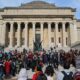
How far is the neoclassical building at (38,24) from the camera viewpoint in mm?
61406

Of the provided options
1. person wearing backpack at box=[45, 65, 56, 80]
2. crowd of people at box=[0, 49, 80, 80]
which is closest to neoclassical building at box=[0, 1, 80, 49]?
crowd of people at box=[0, 49, 80, 80]

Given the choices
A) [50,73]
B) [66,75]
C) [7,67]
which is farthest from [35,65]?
[66,75]

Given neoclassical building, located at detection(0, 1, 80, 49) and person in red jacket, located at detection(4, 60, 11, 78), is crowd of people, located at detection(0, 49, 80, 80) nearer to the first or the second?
person in red jacket, located at detection(4, 60, 11, 78)

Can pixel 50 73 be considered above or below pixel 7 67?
above

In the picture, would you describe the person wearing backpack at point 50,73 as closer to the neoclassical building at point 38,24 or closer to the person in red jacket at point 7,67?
the person in red jacket at point 7,67

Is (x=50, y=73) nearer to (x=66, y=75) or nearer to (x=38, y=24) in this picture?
(x=66, y=75)

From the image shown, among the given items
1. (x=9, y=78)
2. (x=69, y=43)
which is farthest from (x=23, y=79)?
(x=69, y=43)

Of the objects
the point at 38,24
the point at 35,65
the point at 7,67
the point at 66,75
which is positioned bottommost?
the point at 35,65

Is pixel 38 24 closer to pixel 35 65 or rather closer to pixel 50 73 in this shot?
pixel 35 65

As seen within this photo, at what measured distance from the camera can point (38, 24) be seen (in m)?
63.9

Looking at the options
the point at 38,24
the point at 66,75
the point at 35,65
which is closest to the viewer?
the point at 66,75

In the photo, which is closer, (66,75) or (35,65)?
(66,75)

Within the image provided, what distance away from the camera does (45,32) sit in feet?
209

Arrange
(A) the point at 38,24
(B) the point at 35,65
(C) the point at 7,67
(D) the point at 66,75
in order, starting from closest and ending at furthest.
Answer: (D) the point at 66,75 → (C) the point at 7,67 → (B) the point at 35,65 → (A) the point at 38,24
